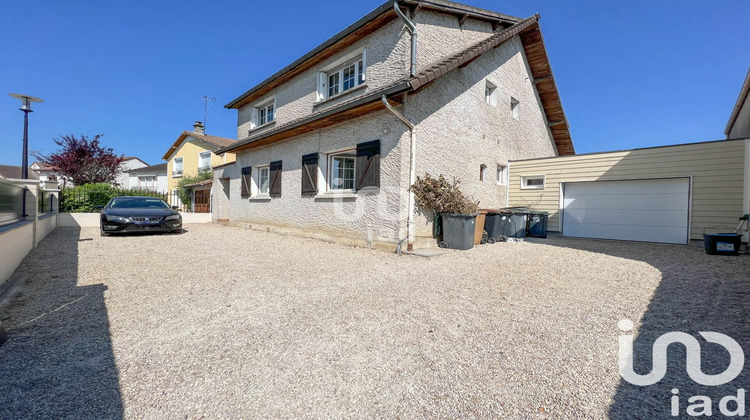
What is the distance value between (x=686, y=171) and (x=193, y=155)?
28304 millimetres

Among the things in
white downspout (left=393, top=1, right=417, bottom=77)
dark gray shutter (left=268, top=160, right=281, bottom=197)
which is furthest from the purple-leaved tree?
white downspout (left=393, top=1, right=417, bottom=77)

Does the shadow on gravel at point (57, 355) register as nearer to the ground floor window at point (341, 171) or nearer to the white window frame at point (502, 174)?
the ground floor window at point (341, 171)

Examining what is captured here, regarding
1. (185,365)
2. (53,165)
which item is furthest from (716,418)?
(53,165)

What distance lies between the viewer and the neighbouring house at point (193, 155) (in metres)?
22.7

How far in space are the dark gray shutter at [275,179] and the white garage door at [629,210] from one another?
10.1 meters

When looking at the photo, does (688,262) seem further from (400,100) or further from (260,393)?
(260,393)

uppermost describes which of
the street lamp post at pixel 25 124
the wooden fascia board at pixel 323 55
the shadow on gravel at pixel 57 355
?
the wooden fascia board at pixel 323 55

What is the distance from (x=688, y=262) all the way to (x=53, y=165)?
2907 cm

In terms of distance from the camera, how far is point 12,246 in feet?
15.2

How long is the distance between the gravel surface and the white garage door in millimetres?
4321

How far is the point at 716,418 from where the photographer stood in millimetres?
1815

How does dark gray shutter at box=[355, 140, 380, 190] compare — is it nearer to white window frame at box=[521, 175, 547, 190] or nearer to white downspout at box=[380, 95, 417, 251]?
white downspout at box=[380, 95, 417, 251]

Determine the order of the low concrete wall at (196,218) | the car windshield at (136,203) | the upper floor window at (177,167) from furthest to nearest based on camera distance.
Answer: the upper floor window at (177,167), the low concrete wall at (196,218), the car windshield at (136,203)

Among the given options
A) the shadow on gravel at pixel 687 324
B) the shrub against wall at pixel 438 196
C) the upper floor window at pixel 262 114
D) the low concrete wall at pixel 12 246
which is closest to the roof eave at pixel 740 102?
the shadow on gravel at pixel 687 324
